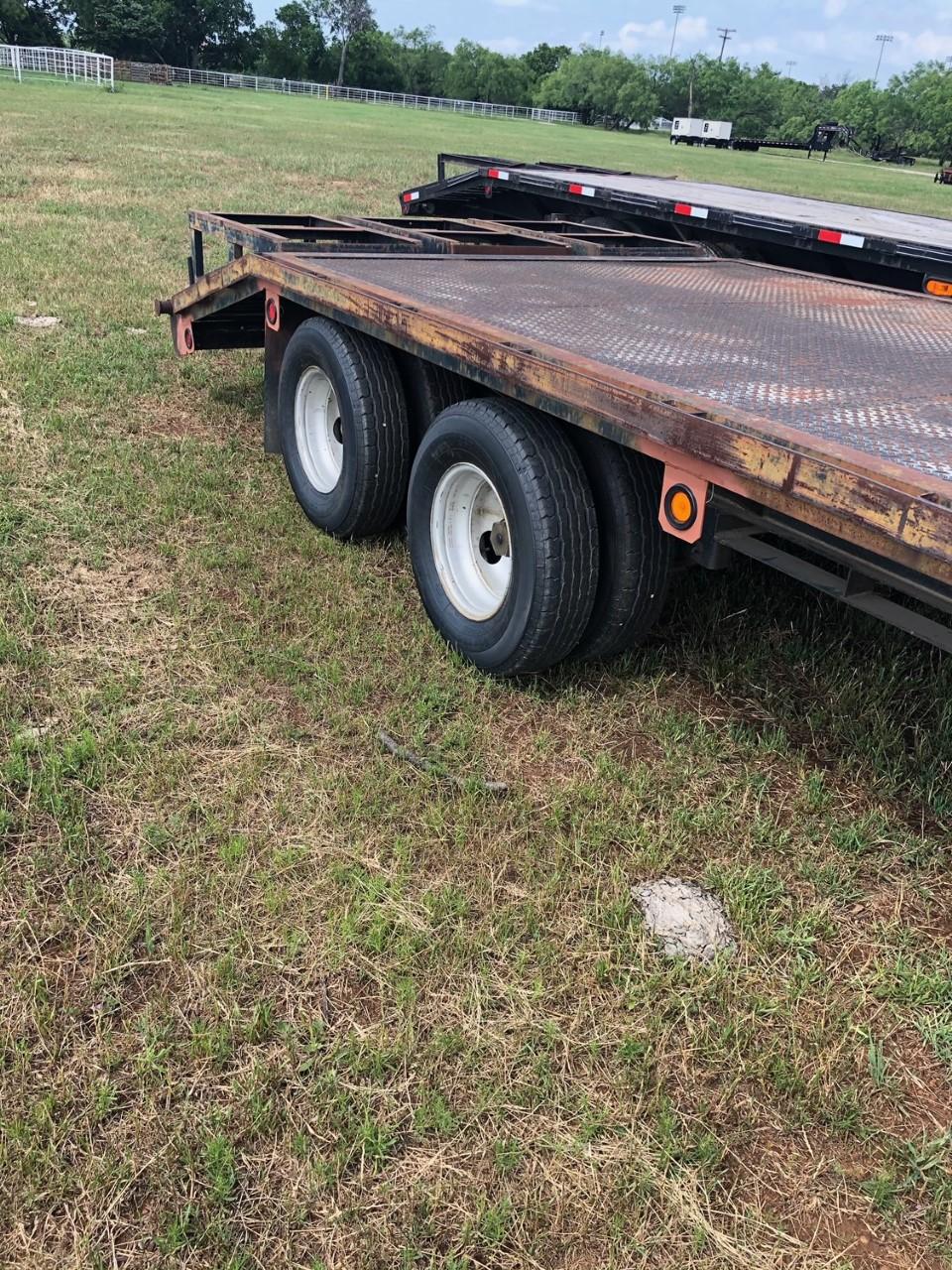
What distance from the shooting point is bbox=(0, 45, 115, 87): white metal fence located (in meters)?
49.7

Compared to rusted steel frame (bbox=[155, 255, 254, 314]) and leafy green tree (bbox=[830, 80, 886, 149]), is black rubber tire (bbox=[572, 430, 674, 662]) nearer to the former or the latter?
rusted steel frame (bbox=[155, 255, 254, 314])

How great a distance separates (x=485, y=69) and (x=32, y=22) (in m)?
47.1

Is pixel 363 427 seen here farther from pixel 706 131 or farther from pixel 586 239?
pixel 706 131

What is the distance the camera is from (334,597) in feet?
13.5

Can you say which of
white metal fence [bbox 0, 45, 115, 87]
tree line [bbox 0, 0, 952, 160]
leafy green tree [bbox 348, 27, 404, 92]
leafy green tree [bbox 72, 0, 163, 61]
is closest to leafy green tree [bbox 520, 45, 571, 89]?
tree line [bbox 0, 0, 952, 160]

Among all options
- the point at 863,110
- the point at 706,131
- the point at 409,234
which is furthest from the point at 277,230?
the point at 863,110

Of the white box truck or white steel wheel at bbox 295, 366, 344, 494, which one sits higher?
the white box truck

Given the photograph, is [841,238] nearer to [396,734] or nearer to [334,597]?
[334,597]

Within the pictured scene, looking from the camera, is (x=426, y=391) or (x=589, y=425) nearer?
(x=589, y=425)

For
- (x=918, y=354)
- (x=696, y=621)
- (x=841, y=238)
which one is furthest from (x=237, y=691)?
(x=841, y=238)

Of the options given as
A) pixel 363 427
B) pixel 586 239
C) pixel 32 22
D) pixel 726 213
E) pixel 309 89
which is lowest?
pixel 363 427

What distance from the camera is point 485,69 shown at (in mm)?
106312

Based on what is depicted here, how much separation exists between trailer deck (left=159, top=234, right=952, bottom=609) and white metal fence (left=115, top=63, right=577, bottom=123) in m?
69.1

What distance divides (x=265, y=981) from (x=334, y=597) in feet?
6.38
